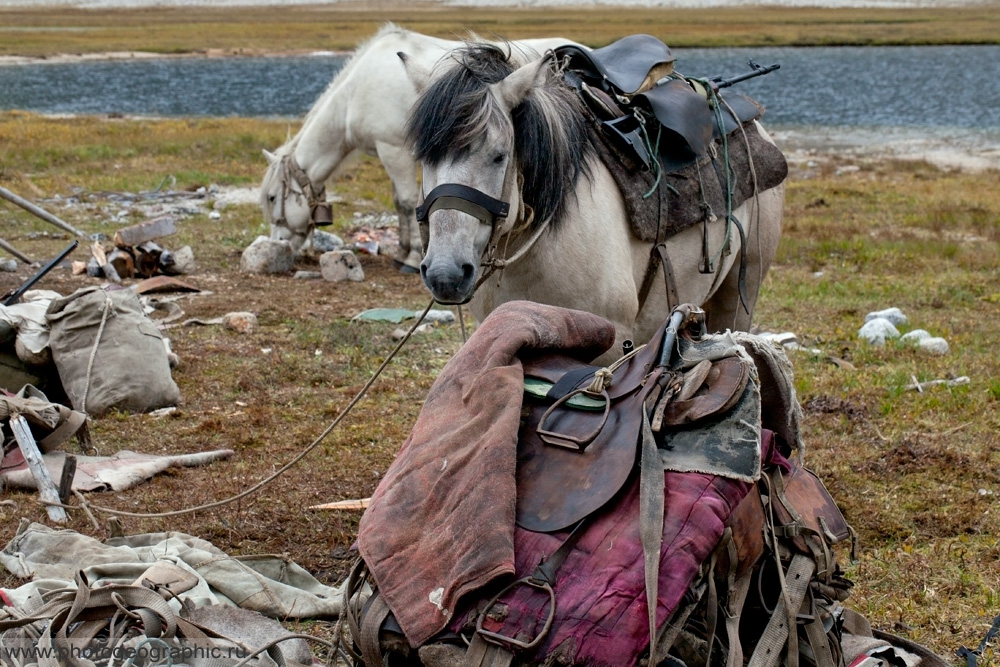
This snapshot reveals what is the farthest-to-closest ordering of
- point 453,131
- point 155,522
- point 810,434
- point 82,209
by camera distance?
point 82,209 → point 810,434 → point 155,522 → point 453,131

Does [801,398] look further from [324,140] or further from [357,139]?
[324,140]

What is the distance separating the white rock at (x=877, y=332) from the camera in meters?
7.25

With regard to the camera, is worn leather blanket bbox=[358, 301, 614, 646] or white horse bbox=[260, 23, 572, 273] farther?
white horse bbox=[260, 23, 572, 273]

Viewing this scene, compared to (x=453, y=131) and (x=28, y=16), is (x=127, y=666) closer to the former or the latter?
(x=453, y=131)

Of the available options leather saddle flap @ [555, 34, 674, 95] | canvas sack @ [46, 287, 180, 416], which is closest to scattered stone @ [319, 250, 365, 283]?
canvas sack @ [46, 287, 180, 416]

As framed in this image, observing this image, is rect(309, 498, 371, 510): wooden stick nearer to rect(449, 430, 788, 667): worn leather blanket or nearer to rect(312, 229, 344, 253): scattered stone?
rect(449, 430, 788, 667): worn leather blanket

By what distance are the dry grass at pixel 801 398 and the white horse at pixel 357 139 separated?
2.55 ft

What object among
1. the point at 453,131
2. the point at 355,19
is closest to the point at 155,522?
the point at 453,131

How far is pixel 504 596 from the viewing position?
233 cm

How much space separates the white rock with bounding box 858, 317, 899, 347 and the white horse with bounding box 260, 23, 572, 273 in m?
4.20

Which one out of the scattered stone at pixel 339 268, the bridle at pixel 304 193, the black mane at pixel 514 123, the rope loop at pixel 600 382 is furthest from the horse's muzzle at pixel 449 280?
the bridle at pixel 304 193

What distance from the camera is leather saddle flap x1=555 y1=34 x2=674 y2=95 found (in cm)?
466

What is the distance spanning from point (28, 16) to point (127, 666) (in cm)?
10331

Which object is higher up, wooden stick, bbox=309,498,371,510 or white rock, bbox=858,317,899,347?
wooden stick, bbox=309,498,371,510
